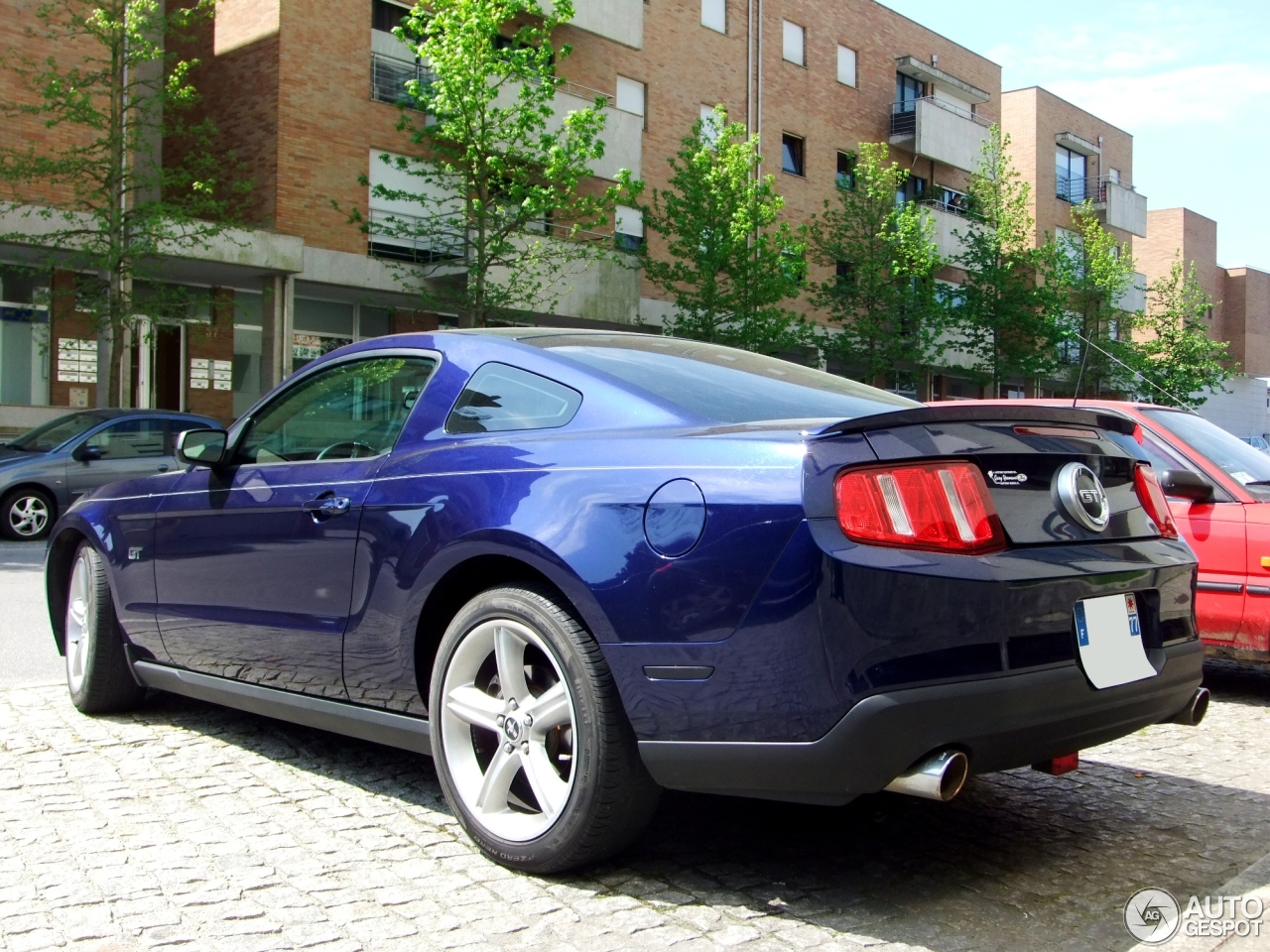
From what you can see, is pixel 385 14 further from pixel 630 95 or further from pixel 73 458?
pixel 73 458

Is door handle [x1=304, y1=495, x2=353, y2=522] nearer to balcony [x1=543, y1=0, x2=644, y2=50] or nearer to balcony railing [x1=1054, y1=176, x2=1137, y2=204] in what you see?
balcony [x1=543, y1=0, x2=644, y2=50]

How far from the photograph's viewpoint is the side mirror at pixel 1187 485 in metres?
6.17

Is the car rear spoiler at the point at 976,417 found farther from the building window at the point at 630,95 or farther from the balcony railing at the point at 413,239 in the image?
the building window at the point at 630,95

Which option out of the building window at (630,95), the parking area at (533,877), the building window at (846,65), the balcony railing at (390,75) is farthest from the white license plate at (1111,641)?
the building window at (846,65)

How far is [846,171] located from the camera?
126ft

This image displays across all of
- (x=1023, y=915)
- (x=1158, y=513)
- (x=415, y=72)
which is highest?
(x=415, y=72)

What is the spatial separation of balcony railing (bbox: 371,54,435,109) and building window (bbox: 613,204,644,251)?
6.56 m

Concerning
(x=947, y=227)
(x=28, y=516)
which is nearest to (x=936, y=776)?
(x=28, y=516)

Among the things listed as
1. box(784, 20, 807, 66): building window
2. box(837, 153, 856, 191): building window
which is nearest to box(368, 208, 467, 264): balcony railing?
box(837, 153, 856, 191): building window

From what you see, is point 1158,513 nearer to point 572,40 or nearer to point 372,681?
point 372,681

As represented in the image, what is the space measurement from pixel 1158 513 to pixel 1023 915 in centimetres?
136

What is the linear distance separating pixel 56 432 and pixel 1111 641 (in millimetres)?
14745

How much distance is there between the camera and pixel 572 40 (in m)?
29.6

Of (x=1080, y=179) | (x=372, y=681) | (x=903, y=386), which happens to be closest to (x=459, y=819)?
(x=372, y=681)
